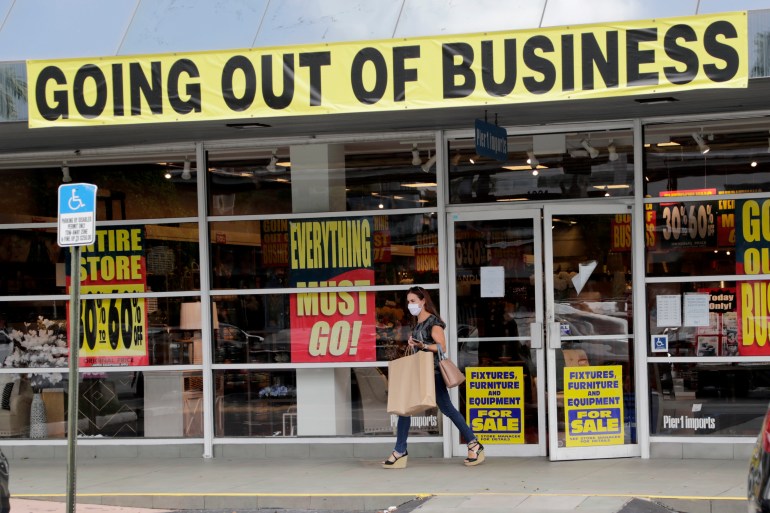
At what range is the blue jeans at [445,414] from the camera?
10.5 m

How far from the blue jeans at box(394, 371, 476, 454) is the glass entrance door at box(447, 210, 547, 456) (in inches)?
30.0

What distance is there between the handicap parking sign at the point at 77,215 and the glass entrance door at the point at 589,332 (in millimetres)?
4782

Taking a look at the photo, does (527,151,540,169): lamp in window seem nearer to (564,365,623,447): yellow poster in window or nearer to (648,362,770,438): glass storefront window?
(564,365,623,447): yellow poster in window

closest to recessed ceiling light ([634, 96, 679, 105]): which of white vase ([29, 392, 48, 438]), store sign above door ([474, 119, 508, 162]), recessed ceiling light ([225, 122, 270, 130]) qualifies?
store sign above door ([474, 119, 508, 162])

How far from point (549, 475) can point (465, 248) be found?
266 cm

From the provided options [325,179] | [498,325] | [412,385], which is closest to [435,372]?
[412,385]

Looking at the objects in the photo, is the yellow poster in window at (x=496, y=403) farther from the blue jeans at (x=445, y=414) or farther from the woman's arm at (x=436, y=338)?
the woman's arm at (x=436, y=338)

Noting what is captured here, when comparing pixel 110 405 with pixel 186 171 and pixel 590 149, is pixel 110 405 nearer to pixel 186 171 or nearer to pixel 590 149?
pixel 186 171

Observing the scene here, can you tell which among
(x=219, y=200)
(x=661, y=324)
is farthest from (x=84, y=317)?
(x=661, y=324)

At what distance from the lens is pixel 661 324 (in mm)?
11016

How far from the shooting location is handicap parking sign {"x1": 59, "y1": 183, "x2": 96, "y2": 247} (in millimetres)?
8477

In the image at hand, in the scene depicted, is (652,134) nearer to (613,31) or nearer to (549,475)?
(613,31)

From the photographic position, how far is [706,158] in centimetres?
1098

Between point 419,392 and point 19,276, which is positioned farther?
point 19,276
